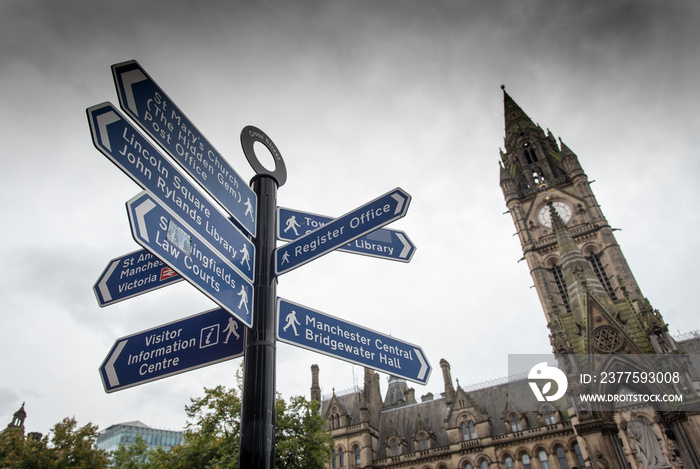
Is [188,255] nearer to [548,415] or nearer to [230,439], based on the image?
[230,439]

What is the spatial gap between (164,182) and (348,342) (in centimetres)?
213

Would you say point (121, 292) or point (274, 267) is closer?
point (274, 267)

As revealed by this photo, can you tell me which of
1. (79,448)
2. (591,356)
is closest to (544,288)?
(591,356)

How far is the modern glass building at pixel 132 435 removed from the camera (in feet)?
257

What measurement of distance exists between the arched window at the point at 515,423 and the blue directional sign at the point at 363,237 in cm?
A: 3430

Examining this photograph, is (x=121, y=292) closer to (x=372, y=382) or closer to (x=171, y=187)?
(x=171, y=187)

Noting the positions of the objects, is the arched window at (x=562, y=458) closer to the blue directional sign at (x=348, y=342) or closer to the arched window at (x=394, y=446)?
the arched window at (x=394, y=446)

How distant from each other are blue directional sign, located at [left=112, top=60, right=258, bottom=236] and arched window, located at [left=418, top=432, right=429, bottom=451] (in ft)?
122

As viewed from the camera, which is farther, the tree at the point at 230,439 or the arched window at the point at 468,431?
the arched window at the point at 468,431

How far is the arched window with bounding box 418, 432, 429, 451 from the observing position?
36312 millimetres

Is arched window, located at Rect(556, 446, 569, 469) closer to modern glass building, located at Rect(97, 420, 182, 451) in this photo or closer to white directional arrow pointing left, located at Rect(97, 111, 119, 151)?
white directional arrow pointing left, located at Rect(97, 111, 119, 151)

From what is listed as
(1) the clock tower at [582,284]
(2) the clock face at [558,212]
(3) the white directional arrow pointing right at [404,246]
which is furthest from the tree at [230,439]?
(2) the clock face at [558,212]

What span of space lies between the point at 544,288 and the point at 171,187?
39378 millimetres

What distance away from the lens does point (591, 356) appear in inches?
991
